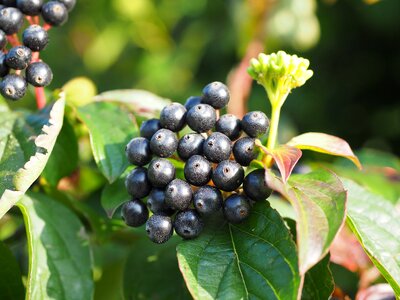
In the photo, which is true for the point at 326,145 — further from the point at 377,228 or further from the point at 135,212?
the point at 135,212

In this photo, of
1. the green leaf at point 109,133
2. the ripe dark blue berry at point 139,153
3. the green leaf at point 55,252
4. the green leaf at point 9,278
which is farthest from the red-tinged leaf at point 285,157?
the green leaf at point 9,278

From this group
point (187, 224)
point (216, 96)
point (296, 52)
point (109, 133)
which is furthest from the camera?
point (296, 52)

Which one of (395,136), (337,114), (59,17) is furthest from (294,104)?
(59,17)

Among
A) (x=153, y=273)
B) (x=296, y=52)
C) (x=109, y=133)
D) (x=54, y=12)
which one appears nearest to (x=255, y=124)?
(x=109, y=133)

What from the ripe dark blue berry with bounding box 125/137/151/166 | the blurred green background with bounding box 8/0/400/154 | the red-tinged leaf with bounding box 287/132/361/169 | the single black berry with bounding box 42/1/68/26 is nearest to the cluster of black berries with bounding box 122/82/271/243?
the ripe dark blue berry with bounding box 125/137/151/166

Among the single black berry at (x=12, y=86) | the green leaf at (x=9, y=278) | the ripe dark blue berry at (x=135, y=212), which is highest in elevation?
the single black berry at (x=12, y=86)

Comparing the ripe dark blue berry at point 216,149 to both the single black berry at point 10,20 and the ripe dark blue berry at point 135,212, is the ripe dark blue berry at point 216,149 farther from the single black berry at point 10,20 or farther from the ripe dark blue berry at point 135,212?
the single black berry at point 10,20
